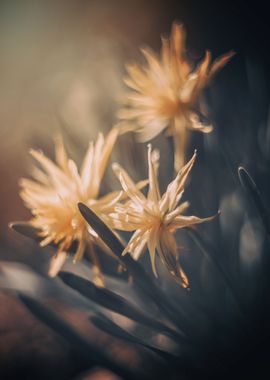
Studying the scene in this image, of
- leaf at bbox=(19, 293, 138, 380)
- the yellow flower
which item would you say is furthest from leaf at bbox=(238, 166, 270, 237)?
leaf at bbox=(19, 293, 138, 380)

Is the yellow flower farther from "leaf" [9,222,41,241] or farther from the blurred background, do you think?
the blurred background

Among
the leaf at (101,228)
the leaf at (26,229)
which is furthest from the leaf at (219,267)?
the leaf at (26,229)

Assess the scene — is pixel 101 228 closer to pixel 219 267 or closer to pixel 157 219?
pixel 157 219

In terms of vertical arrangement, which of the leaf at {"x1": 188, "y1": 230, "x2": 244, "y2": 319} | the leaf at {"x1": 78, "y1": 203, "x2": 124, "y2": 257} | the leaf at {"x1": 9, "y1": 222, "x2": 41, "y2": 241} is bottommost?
the leaf at {"x1": 188, "y1": 230, "x2": 244, "y2": 319}

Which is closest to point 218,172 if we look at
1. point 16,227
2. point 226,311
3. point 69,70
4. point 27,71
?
point 226,311

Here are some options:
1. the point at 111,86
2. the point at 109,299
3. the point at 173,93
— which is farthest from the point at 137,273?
the point at 111,86

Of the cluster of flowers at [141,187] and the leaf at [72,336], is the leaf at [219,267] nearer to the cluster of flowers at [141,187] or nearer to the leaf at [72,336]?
the cluster of flowers at [141,187]
